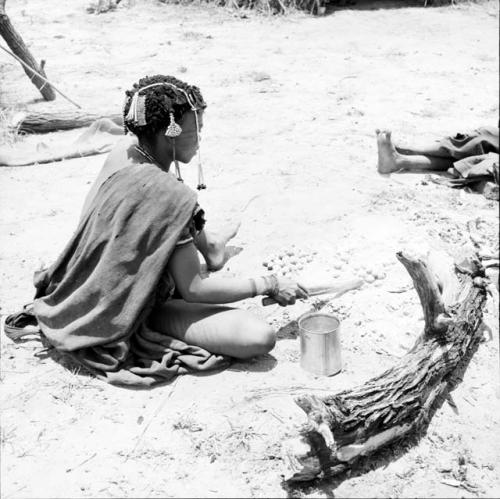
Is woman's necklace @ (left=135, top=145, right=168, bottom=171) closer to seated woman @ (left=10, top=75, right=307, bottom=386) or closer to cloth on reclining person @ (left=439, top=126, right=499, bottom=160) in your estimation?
seated woman @ (left=10, top=75, right=307, bottom=386)

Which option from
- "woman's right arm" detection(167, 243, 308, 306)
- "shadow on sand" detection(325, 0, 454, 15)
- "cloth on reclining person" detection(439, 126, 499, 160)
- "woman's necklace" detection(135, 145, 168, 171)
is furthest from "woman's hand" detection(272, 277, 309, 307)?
"shadow on sand" detection(325, 0, 454, 15)

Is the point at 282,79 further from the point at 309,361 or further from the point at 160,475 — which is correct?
the point at 160,475

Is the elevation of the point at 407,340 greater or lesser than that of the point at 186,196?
lesser

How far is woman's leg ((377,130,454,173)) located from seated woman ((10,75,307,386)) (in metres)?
2.41

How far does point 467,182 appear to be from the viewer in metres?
5.35

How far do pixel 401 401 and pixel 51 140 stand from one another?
503 centimetres

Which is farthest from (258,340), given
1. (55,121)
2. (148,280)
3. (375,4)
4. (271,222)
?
(375,4)

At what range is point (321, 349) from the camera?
3.26m

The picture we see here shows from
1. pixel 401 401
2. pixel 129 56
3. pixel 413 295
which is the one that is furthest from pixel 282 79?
pixel 401 401

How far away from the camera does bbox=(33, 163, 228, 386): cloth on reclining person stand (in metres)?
3.12

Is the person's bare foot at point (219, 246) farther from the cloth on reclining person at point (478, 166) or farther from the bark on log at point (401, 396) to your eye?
the cloth on reclining person at point (478, 166)

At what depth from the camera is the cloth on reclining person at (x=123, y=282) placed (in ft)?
10.3

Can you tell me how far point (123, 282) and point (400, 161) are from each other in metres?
3.05

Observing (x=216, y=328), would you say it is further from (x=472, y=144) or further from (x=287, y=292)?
(x=472, y=144)
